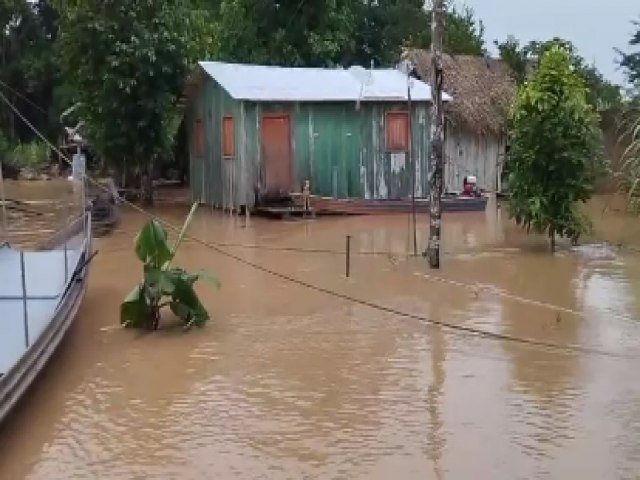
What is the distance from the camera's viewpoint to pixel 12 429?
23.1 feet

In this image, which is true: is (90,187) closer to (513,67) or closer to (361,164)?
(361,164)

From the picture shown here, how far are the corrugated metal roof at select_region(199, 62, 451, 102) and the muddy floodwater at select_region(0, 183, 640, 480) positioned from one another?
751 centimetres

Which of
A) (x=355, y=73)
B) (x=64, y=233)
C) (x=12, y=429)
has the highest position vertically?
(x=355, y=73)

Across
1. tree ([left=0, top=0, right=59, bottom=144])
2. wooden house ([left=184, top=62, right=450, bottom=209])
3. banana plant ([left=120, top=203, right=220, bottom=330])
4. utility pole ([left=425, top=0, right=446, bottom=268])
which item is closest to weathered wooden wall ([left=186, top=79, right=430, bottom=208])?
wooden house ([left=184, top=62, right=450, bottom=209])

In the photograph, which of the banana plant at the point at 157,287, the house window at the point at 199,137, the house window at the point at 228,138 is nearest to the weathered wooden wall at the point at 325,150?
the house window at the point at 228,138

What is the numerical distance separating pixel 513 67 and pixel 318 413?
21076mm

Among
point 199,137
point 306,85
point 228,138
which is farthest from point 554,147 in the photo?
point 199,137

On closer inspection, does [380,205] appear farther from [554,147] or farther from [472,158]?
[554,147]

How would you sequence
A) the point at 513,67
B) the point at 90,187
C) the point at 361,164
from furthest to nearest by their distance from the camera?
the point at 513,67 < the point at 90,187 < the point at 361,164

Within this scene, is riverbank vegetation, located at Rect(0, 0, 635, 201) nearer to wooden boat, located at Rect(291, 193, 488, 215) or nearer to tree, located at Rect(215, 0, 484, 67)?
tree, located at Rect(215, 0, 484, 67)

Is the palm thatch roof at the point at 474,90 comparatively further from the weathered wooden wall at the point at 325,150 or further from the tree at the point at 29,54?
the tree at the point at 29,54

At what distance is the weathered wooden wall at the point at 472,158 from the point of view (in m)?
23.5

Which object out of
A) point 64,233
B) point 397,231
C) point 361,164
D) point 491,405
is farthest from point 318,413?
point 361,164

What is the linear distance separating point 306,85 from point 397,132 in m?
2.28
